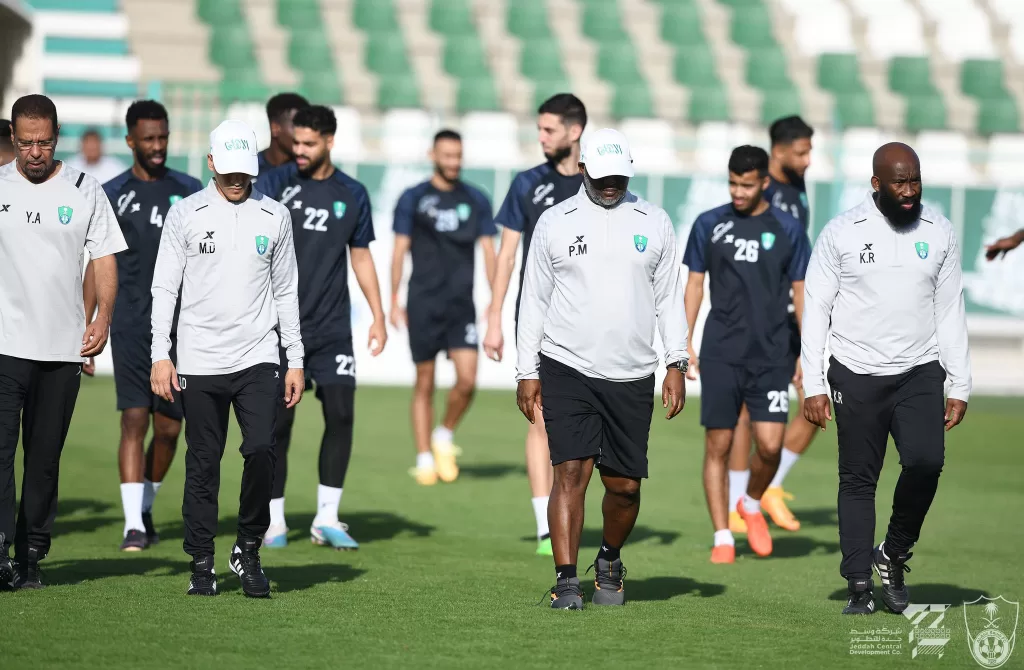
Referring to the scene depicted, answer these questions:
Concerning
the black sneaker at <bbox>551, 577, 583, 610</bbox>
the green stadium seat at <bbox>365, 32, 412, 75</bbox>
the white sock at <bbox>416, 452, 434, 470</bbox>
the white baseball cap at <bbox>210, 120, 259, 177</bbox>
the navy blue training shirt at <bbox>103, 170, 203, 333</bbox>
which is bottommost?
the black sneaker at <bbox>551, 577, 583, 610</bbox>

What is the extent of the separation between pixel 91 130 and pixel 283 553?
10850mm

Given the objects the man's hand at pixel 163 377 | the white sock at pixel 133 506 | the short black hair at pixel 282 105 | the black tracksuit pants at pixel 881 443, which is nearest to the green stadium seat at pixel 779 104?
the short black hair at pixel 282 105

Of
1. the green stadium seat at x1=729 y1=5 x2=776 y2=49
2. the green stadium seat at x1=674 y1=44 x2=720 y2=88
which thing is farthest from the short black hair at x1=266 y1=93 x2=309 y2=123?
the green stadium seat at x1=729 y1=5 x2=776 y2=49

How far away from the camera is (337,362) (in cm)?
889

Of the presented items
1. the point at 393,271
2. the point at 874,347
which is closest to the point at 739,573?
the point at 874,347

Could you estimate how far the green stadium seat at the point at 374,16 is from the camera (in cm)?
2895

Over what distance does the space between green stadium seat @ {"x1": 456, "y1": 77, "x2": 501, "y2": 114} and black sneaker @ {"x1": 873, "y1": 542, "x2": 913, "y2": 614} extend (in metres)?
19.9

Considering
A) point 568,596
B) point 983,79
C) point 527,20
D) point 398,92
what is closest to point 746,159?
point 568,596

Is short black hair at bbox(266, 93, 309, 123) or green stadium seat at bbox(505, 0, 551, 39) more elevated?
green stadium seat at bbox(505, 0, 551, 39)

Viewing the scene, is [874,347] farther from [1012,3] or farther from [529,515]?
[1012,3]

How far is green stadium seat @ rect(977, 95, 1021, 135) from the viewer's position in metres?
28.2

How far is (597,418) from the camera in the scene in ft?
22.2

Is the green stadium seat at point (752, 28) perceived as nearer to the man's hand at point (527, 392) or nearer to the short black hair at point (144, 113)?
the short black hair at point (144, 113)

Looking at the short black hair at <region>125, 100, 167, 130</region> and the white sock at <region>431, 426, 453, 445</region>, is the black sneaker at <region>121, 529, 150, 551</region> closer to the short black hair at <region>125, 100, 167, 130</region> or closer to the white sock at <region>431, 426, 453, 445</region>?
the short black hair at <region>125, 100, 167, 130</region>
